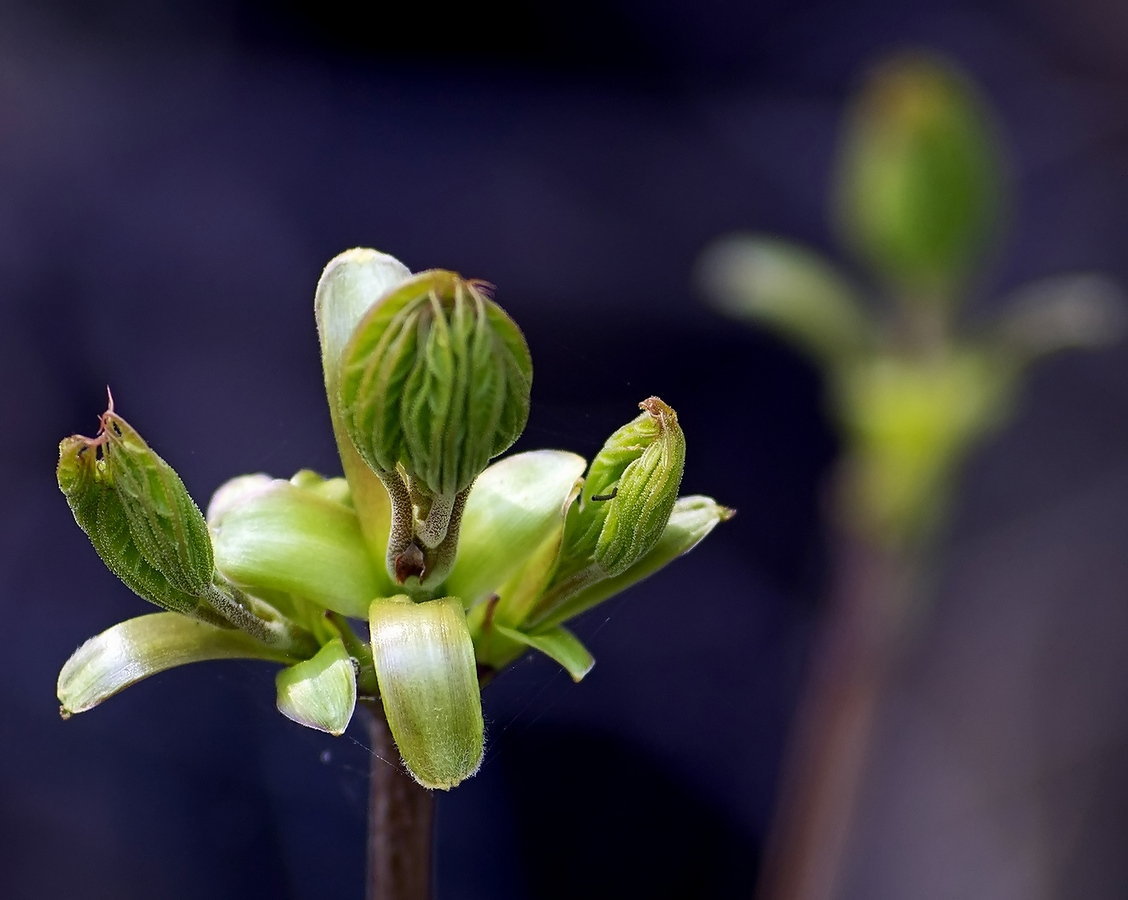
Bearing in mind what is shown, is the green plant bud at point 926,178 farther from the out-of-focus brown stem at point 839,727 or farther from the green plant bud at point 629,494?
the green plant bud at point 629,494

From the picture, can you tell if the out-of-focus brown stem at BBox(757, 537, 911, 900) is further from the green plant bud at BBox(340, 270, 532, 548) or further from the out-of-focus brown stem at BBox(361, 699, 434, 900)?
the green plant bud at BBox(340, 270, 532, 548)

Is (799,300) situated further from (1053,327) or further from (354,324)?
(354,324)

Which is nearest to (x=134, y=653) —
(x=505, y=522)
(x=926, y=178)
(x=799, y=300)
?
(x=505, y=522)

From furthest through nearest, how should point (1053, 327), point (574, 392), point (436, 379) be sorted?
point (574, 392), point (1053, 327), point (436, 379)

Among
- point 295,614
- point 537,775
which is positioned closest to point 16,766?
point 537,775

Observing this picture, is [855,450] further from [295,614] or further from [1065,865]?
[1065,865]

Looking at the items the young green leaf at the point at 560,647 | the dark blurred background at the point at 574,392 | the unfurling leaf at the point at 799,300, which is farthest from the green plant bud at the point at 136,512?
the dark blurred background at the point at 574,392
